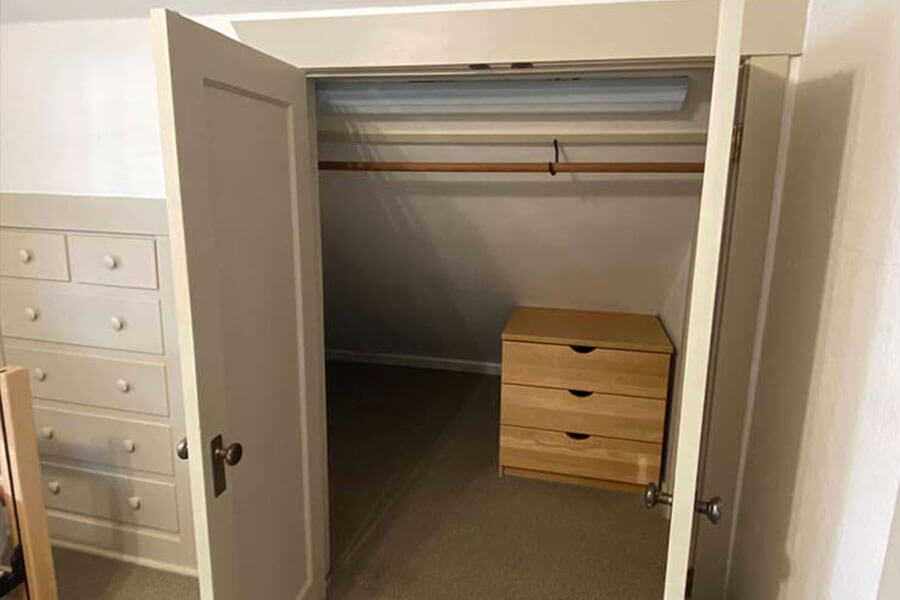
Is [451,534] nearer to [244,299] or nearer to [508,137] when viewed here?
[244,299]

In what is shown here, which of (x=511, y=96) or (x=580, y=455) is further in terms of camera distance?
(x=580, y=455)

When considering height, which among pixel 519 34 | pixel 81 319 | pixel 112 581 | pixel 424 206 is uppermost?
pixel 519 34

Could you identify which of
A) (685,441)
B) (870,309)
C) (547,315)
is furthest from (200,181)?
(547,315)

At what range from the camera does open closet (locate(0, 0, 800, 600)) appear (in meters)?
1.09

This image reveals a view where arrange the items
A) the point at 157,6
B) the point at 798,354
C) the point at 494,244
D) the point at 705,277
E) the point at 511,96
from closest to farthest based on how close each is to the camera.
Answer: the point at 705,277
the point at 798,354
the point at 157,6
the point at 511,96
the point at 494,244

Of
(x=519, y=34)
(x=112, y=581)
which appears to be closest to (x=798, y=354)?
A: (x=519, y=34)

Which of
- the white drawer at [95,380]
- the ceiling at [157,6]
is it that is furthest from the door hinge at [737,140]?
the white drawer at [95,380]

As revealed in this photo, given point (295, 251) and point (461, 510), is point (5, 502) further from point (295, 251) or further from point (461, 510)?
point (461, 510)

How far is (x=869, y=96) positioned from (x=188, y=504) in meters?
2.13

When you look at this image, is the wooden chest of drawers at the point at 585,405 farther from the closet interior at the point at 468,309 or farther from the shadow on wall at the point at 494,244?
the shadow on wall at the point at 494,244

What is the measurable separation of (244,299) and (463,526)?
1494 millimetres

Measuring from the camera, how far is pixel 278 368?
1436mm

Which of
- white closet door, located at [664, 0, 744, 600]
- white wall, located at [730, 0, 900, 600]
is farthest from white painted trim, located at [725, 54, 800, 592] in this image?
white closet door, located at [664, 0, 744, 600]

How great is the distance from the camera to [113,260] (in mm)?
1774
